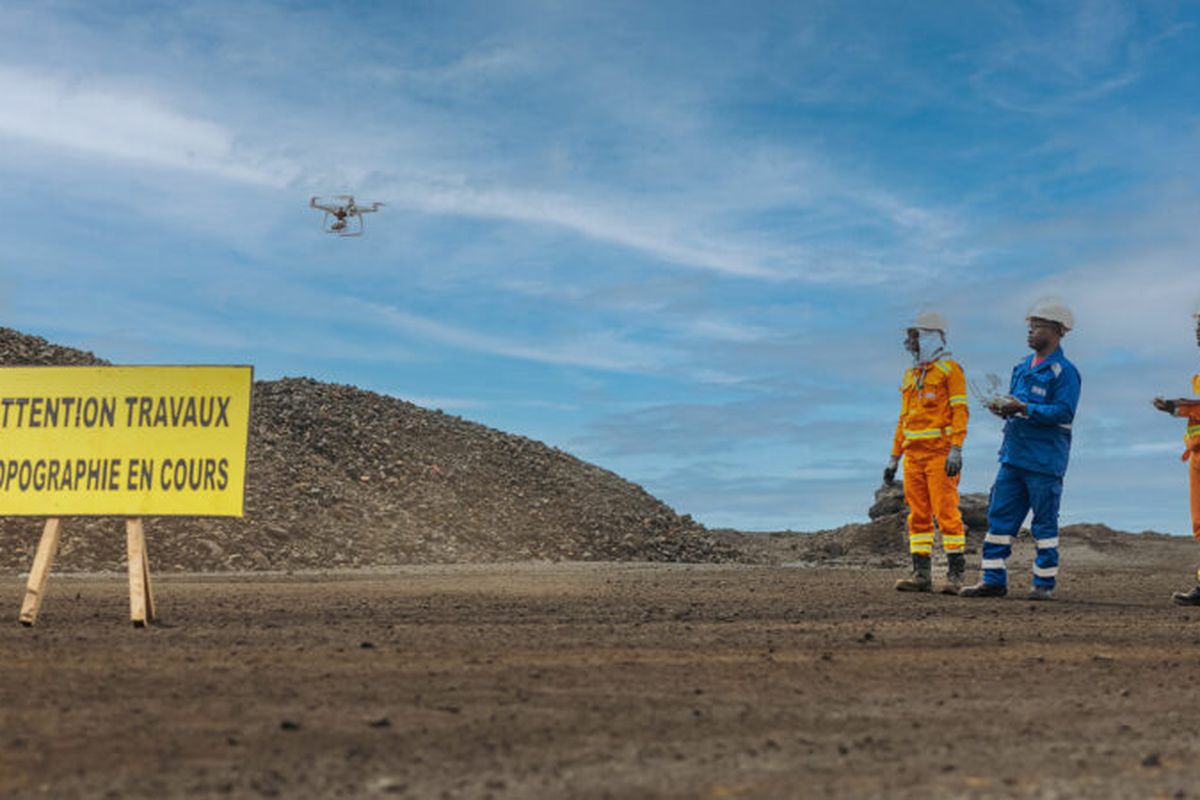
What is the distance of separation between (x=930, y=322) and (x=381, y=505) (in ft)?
43.5

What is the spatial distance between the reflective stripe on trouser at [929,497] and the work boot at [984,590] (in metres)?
0.47

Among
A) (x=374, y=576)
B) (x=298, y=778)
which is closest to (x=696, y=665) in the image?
(x=298, y=778)

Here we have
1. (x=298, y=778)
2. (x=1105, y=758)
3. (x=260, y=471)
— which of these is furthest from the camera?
(x=260, y=471)

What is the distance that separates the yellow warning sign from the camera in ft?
34.0

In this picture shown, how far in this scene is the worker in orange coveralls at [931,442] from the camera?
508 inches

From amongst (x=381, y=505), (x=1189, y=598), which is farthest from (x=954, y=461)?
(x=381, y=505)

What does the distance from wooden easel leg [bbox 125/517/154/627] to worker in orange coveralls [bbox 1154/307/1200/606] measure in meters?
10.2

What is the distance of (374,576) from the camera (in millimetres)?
16812

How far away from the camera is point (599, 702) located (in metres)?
6.33

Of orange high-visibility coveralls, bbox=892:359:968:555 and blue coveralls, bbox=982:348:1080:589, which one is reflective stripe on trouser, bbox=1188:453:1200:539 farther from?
orange high-visibility coveralls, bbox=892:359:968:555

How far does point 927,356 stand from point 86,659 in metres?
9.13

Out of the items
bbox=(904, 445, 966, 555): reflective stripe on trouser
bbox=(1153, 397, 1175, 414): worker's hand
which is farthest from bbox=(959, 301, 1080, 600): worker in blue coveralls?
bbox=(1153, 397, 1175, 414): worker's hand

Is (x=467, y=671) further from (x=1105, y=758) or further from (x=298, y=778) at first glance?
(x=1105, y=758)

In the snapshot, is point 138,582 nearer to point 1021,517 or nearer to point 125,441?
point 125,441
